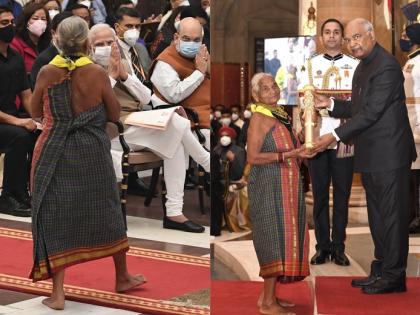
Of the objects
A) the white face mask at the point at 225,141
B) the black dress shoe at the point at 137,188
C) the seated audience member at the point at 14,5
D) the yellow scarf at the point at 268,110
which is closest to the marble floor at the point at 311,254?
the white face mask at the point at 225,141

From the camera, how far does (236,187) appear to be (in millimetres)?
3365

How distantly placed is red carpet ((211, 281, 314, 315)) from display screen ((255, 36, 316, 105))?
1.80 ft

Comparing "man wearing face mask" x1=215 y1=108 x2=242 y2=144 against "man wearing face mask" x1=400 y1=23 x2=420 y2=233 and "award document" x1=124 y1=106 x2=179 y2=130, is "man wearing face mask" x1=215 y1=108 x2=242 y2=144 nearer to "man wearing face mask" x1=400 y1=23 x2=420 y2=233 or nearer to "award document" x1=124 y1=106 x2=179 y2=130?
"man wearing face mask" x1=400 y1=23 x2=420 y2=233

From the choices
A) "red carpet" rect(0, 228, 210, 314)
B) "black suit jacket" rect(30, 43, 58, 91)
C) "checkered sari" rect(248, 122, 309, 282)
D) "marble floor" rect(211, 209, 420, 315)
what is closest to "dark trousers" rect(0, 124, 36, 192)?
"red carpet" rect(0, 228, 210, 314)

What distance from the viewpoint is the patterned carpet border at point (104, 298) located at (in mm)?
4664

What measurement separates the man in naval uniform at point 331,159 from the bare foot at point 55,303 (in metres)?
1.59

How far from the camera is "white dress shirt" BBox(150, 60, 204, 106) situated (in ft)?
14.2

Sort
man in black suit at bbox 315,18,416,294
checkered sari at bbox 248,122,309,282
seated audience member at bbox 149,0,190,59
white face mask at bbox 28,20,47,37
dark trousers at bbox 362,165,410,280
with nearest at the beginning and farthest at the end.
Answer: checkered sari at bbox 248,122,309,282 < man in black suit at bbox 315,18,416,294 < dark trousers at bbox 362,165,410,280 < seated audience member at bbox 149,0,190,59 < white face mask at bbox 28,20,47,37

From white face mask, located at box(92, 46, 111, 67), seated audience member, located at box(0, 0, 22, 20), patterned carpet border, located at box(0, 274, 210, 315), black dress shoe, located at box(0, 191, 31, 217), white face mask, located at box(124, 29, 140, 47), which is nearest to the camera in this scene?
white face mask, located at box(124, 29, 140, 47)

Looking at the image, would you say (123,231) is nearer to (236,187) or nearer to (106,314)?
(106,314)

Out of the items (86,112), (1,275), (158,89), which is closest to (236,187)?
(158,89)

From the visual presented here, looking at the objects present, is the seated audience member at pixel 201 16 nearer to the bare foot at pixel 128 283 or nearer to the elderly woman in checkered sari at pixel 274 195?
the elderly woman in checkered sari at pixel 274 195

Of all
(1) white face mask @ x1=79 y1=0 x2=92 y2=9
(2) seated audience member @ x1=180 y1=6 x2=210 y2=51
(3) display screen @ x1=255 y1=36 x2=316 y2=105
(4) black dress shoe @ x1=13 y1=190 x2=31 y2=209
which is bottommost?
(4) black dress shoe @ x1=13 y1=190 x2=31 y2=209

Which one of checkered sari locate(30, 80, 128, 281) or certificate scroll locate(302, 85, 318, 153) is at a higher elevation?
certificate scroll locate(302, 85, 318, 153)
